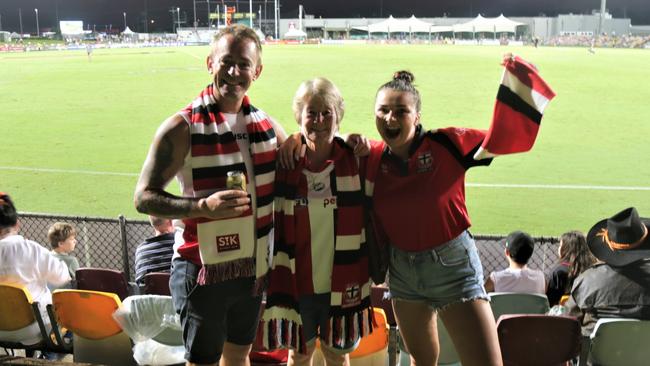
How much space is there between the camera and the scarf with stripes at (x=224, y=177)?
2286 mm

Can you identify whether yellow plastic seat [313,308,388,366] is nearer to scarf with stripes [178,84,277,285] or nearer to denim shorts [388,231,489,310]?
denim shorts [388,231,489,310]

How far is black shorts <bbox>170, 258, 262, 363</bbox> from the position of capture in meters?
2.38

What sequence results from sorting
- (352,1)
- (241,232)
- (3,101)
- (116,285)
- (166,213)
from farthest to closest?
1. (352,1)
2. (3,101)
3. (116,285)
4. (241,232)
5. (166,213)

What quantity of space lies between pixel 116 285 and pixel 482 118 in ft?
36.3

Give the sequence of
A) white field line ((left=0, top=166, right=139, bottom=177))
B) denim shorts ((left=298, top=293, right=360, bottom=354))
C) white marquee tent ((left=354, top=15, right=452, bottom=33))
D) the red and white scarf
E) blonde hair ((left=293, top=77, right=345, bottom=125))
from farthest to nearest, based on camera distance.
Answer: white marquee tent ((left=354, top=15, right=452, bottom=33)), white field line ((left=0, top=166, right=139, bottom=177)), denim shorts ((left=298, top=293, right=360, bottom=354)), blonde hair ((left=293, top=77, right=345, bottom=125)), the red and white scarf

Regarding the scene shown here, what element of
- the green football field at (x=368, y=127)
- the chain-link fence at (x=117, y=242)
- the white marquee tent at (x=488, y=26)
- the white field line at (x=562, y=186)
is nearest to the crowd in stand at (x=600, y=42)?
the white marquee tent at (x=488, y=26)

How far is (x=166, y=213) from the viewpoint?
2.24 meters

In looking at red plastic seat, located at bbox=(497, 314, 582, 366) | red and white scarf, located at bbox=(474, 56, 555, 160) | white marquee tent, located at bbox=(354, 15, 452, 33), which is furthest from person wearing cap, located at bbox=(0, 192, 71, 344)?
white marquee tent, located at bbox=(354, 15, 452, 33)

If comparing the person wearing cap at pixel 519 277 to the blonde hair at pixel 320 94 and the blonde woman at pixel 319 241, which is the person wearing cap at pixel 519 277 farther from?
the blonde hair at pixel 320 94

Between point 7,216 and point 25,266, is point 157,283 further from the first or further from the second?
point 7,216

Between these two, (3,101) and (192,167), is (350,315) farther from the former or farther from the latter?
(3,101)

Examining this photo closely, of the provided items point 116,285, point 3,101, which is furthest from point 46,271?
point 3,101

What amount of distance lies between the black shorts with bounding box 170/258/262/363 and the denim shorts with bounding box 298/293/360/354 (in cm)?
20

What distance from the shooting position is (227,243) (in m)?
2.36
